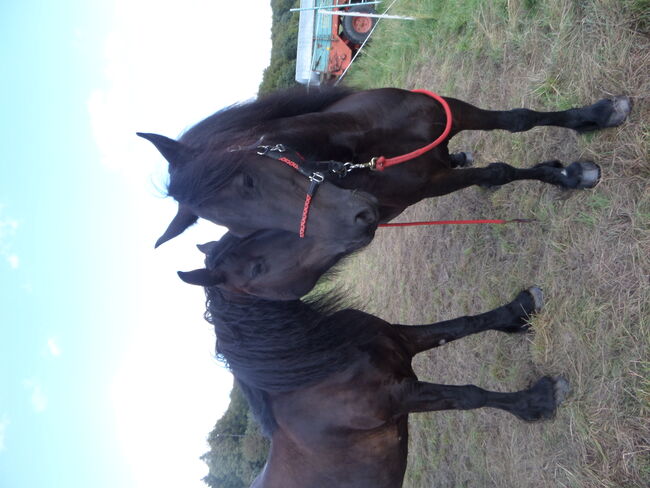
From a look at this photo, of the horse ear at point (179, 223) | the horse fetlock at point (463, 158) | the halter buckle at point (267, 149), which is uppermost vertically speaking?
the halter buckle at point (267, 149)

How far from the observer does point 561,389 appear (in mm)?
3504

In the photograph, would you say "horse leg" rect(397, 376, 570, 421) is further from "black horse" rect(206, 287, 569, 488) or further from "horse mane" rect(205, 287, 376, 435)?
"horse mane" rect(205, 287, 376, 435)

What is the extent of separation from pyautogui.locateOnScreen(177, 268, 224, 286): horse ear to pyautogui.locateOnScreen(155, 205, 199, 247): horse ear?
0.27 m

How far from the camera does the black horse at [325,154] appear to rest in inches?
90.9

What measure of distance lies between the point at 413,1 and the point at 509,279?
4709mm

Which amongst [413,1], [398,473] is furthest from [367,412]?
[413,1]

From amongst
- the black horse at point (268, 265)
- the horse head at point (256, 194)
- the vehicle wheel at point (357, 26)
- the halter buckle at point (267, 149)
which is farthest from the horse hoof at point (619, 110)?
the vehicle wheel at point (357, 26)

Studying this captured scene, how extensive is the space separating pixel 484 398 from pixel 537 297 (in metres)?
0.94

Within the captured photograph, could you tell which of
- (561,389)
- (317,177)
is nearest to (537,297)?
(561,389)

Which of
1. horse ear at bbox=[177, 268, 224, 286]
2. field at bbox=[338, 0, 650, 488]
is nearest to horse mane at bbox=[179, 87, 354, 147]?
horse ear at bbox=[177, 268, 224, 286]

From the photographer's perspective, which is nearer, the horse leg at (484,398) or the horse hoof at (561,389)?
the horse leg at (484,398)

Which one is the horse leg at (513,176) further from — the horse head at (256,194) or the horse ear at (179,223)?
the horse ear at (179,223)

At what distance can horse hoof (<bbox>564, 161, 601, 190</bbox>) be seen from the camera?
3346mm

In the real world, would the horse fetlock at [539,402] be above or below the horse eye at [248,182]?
below
